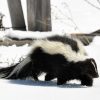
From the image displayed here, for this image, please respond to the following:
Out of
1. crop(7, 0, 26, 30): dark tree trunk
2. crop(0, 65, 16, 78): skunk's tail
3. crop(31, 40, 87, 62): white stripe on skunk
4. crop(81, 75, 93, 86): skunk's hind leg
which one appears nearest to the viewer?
crop(31, 40, 87, 62): white stripe on skunk

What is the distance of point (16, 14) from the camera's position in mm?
8859

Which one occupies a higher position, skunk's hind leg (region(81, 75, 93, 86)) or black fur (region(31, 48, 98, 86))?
black fur (region(31, 48, 98, 86))

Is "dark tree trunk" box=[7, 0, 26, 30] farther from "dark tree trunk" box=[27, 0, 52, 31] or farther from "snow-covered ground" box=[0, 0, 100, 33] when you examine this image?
"snow-covered ground" box=[0, 0, 100, 33]

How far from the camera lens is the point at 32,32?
7934 mm

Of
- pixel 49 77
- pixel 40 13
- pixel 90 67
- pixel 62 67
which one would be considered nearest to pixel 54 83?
pixel 49 77

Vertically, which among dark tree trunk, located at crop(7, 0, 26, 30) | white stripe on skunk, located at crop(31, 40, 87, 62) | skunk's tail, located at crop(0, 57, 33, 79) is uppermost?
dark tree trunk, located at crop(7, 0, 26, 30)

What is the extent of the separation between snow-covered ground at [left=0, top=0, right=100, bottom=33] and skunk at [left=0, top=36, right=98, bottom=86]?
18.0 feet

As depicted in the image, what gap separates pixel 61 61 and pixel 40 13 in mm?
3165

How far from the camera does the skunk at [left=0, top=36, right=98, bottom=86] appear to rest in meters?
4.99

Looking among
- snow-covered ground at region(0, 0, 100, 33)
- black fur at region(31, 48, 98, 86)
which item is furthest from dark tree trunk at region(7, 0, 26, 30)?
black fur at region(31, 48, 98, 86)

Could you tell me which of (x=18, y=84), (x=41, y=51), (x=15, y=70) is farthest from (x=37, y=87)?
(x=15, y=70)

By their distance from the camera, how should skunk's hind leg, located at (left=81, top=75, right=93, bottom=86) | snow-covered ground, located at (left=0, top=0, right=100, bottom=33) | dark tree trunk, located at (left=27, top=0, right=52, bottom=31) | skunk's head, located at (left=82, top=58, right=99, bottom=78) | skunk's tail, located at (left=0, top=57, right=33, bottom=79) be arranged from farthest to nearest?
snow-covered ground, located at (left=0, top=0, right=100, bottom=33) → dark tree trunk, located at (left=27, top=0, right=52, bottom=31) → skunk's tail, located at (left=0, top=57, right=33, bottom=79) → skunk's hind leg, located at (left=81, top=75, right=93, bottom=86) → skunk's head, located at (left=82, top=58, right=99, bottom=78)

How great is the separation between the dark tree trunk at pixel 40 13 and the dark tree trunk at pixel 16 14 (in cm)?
61

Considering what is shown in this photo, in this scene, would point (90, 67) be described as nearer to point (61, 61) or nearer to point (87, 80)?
point (87, 80)
